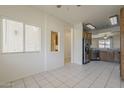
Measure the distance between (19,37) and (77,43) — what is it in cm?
415

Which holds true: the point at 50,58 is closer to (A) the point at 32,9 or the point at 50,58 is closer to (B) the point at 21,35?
(B) the point at 21,35

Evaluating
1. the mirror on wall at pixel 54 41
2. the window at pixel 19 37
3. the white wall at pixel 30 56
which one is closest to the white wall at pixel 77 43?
the white wall at pixel 30 56

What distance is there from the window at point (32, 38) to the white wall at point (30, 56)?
19 cm

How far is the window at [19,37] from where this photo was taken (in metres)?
3.58

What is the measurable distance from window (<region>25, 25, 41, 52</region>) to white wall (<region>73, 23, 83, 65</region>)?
10.2ft

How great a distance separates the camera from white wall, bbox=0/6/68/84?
11.6 ft


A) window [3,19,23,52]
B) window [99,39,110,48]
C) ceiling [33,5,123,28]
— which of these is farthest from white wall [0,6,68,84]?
window [99,39,110,48]

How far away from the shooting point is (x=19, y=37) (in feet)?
13.2

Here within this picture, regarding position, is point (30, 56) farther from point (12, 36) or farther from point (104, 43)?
point (104, 43)

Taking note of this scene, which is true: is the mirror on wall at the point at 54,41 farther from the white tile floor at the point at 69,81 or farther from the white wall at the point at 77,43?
the white tile floor at the point at 69,81

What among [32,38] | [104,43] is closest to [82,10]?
[32,38]
